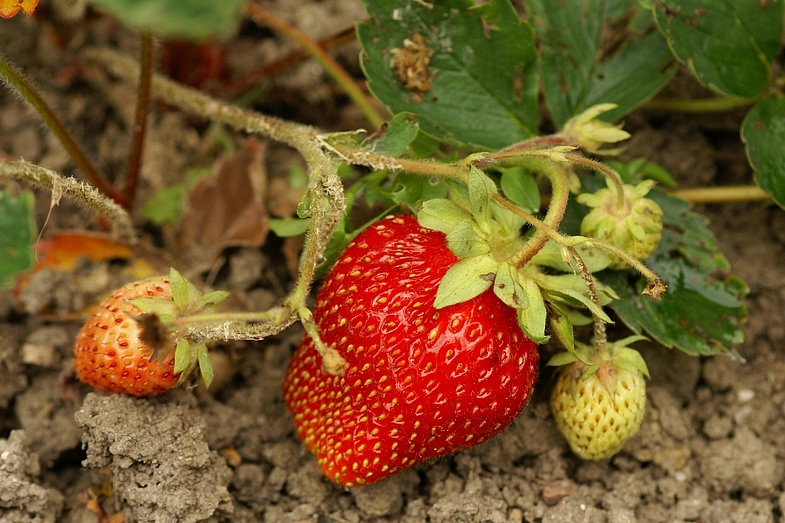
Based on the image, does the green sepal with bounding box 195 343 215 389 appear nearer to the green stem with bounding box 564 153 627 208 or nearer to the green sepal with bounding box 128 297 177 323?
the green sepal with bounding box 128 297 177 323

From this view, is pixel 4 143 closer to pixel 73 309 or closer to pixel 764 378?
pixel 73 309

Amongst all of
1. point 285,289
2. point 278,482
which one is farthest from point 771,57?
point 278,482

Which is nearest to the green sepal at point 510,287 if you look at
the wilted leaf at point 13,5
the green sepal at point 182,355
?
the green sepal at point 182,355

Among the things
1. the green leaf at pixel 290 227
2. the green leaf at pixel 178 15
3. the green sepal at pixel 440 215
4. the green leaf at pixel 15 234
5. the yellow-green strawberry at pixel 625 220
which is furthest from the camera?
the green leaf at pixel 15 234

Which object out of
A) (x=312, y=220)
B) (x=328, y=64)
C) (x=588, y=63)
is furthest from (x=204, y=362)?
(x=588, y=63)

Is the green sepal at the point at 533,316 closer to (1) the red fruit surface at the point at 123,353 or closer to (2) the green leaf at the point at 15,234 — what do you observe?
(1) the red fruit surface at the point at 123,353

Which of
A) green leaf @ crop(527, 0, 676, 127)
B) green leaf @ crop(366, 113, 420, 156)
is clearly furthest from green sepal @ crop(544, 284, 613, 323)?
green leaf @ crop(527, 0, 676, 127)
